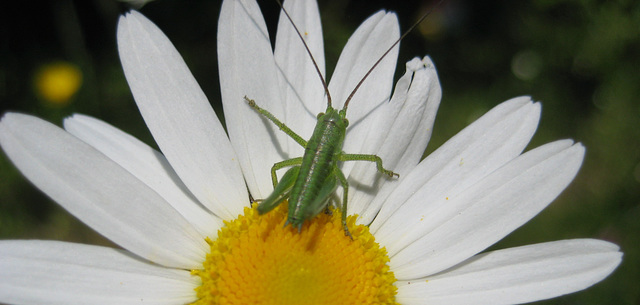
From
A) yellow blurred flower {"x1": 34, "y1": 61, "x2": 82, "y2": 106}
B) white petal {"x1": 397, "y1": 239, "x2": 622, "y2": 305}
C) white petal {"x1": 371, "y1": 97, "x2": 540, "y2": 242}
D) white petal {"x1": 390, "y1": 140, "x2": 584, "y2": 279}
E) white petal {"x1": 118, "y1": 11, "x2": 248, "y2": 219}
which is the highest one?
yellow blurred flower {"x1": 34, "y1": 61, "x2": 82, "y2": 106}

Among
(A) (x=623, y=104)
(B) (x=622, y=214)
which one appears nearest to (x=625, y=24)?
(A) (x=623, y=104)

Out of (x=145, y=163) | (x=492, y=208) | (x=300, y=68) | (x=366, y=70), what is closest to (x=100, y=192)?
(x=145, y=163)

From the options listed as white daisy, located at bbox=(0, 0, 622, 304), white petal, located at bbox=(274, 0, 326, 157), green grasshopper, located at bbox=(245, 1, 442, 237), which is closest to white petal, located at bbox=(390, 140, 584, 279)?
white daisy, located at bbox=(0, 0, 622, 304)

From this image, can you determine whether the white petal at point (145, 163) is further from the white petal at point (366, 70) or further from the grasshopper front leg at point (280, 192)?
the white petal at point (366, 70)

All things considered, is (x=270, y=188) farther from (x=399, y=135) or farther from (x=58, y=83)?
(x=58, y=83)

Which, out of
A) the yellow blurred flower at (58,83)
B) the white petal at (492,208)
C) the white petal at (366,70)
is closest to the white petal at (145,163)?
the white petal at (366,70)

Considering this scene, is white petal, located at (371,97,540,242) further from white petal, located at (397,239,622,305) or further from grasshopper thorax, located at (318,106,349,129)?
grasshopper thorax, located at (318,106,349,129)
